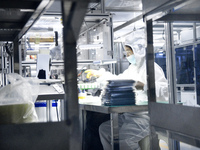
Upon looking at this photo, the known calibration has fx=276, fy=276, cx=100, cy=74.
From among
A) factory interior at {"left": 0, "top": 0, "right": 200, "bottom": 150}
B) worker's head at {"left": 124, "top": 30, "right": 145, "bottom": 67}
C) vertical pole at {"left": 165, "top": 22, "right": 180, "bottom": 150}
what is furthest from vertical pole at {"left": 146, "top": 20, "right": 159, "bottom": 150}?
worker's head at {"left": 124, "top": 30, "right": 145, "bottom": 67}

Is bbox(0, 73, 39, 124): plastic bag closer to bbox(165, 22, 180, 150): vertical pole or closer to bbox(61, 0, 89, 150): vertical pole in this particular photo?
bbox(61, 0, 89, 150): vertical pole

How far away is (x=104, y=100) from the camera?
2.47 m

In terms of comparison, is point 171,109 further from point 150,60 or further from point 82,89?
point 82,89

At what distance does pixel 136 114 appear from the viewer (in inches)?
113

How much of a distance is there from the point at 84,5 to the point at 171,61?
2.44 meters

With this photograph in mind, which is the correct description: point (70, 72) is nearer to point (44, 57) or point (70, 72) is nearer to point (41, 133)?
point (41, 133)

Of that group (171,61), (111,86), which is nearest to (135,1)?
(171,61)

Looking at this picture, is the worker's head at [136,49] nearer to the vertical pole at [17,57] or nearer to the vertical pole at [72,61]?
the vertical pole at [17,57]

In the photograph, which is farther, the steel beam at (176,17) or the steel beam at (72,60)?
the steel beam at (176,17)

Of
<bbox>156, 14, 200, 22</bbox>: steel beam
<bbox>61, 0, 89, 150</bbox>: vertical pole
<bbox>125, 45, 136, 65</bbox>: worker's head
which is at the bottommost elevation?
<bbox>61, 0, 89, 150</bbox>: vertical pole

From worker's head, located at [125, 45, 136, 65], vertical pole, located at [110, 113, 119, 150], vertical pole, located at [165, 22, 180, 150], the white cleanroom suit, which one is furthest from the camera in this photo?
worker's head, located at [125, 45, 136, 65]

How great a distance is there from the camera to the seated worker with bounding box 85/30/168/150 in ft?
9.00

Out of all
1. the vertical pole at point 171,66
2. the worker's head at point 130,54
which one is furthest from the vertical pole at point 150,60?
the worker's head at point 130,54

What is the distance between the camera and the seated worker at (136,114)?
9.00ft
